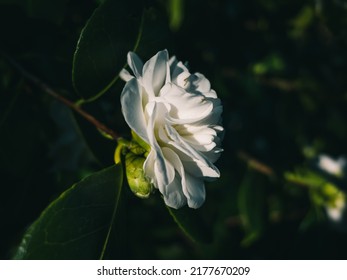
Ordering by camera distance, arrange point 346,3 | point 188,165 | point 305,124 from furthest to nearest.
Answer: point 305,124
point 346,3
point 188,165

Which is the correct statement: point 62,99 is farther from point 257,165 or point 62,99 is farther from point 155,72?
point 257,165

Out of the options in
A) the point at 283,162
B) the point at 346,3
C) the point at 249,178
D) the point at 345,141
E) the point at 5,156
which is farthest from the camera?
the point at 345,141

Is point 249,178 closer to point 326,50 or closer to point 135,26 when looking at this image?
point 135,26

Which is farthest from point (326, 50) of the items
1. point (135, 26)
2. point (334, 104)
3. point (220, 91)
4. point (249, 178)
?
point (135, 26)

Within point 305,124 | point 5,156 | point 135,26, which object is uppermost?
point 135,26

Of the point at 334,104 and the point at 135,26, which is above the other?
the point at 135,26
